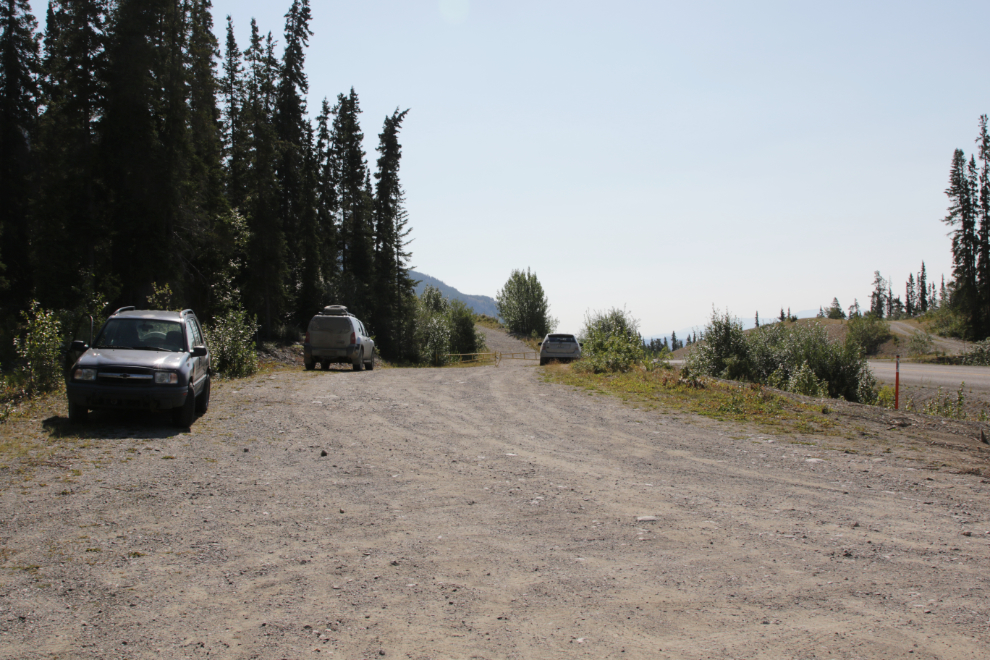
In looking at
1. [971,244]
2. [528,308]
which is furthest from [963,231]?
[528,308]

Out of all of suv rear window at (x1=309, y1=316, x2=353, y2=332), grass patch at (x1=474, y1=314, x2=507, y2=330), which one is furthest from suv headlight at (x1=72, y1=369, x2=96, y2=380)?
grass patch at (x1=474, y1=314, x2=507, y2=330)

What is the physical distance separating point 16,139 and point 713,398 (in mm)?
45809

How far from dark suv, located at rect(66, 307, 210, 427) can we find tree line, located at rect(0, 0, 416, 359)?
5.81m

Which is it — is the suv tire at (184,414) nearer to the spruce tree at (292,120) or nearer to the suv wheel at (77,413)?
the suv wheel at (77,413)

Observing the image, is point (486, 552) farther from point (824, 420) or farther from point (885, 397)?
point (885, 397)

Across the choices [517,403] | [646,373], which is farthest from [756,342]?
[517,403]

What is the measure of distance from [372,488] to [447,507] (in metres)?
1.18

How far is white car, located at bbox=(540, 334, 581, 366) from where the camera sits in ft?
98.1

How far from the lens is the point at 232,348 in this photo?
2050 centimetres

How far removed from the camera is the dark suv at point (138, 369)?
9961 mm

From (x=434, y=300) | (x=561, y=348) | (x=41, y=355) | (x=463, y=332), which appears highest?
(x=434, y=300)

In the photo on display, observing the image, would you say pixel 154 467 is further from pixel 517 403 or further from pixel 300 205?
pixel 300 205

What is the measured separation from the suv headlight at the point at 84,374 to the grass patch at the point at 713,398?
1080cm

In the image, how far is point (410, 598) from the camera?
425 centimetres
